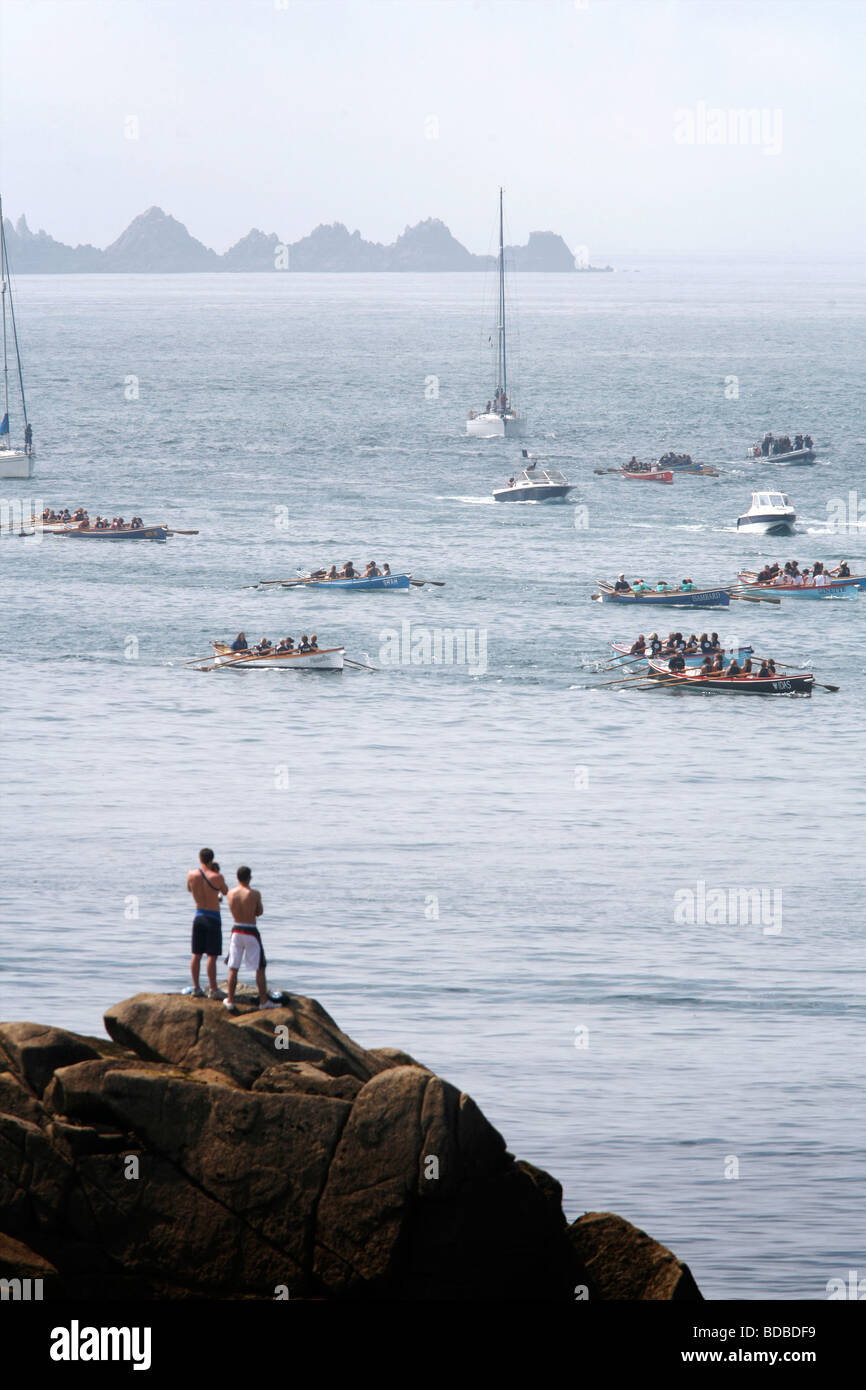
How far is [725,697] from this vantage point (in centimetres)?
7312

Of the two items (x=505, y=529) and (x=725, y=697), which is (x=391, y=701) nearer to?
(x=725, y=697)

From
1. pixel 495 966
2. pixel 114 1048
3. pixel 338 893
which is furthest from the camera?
pixel 338 893

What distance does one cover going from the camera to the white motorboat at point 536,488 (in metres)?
116

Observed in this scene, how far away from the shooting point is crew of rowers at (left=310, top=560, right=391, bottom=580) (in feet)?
289

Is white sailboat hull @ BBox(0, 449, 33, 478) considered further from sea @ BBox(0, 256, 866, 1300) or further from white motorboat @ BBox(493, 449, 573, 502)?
white motorboat @ BBox(493, 449, 573, 502)

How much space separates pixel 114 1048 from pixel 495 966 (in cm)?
2149

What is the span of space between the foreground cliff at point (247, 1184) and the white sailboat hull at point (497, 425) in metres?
131

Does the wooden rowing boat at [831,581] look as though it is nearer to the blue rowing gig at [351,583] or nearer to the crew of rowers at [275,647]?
the blue rowing gig at [351,583]

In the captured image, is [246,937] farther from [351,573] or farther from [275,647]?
[351,573]

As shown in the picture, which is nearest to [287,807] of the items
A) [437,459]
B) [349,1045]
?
[349,1045]

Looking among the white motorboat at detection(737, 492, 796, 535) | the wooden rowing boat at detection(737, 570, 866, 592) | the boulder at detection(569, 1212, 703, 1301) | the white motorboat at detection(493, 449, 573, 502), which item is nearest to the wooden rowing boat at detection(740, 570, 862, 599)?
the wooden rowing boat at detection(737, 570, 866, 592)

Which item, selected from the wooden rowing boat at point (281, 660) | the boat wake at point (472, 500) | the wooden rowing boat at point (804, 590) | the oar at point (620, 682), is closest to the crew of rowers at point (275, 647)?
the wooden rowing boat at point (281, 660)

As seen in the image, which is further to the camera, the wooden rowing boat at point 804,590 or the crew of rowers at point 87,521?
the crew of rowers at point 87,521

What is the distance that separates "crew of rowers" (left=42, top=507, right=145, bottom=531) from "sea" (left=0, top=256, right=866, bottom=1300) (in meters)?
2.02
